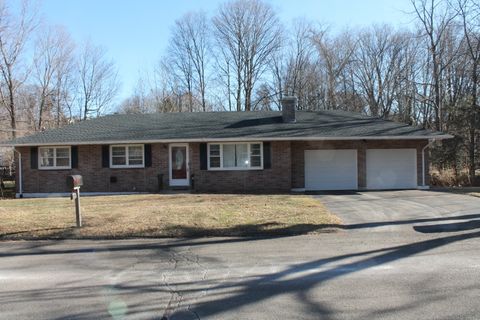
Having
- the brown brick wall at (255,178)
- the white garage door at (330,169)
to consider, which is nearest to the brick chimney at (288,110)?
the white garage door at (330,169)

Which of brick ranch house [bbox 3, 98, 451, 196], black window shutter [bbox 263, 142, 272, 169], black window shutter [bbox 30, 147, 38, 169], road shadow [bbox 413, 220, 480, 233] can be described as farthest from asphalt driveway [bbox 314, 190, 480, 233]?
black window shutter [bbox 30, 147, 38, 169]

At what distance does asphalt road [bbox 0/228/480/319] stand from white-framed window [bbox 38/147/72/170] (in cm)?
1271

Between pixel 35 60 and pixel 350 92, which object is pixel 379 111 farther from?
pixel 35 60

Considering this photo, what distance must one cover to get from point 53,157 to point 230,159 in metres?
8.24

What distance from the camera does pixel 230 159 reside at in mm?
21031

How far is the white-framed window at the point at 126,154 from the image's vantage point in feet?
69.5

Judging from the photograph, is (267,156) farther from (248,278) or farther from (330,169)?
(248,278)

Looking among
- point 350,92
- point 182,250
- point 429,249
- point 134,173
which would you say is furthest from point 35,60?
point 429,249

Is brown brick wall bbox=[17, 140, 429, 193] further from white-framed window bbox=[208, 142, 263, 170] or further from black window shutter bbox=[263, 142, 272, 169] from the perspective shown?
white-framed window bbox=[208, 142, 263, 170]

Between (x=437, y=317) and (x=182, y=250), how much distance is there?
4.91 meters

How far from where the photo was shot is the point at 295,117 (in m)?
24.1

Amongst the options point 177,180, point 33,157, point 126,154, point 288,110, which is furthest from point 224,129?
point 33,157

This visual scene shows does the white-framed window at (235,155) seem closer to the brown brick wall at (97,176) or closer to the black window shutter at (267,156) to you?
the black window shutter at (267,156)

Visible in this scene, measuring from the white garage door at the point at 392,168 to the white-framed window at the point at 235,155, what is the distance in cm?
525
